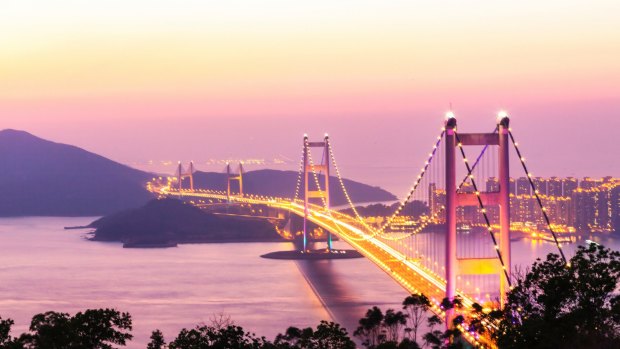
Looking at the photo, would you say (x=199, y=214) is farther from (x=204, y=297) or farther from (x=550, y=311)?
(x=550, y=311)

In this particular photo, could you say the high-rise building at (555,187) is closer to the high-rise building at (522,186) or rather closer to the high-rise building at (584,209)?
the high-rise building at (584,209)

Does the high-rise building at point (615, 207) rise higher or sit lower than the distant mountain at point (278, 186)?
lower

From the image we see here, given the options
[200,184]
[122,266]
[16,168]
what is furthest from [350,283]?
[16,168]

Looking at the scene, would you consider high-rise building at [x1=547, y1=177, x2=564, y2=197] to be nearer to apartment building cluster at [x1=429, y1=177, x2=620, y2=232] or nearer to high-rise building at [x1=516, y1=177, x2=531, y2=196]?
apartment building cluster at [x1=429, y1=177, x2=620, y2=232]

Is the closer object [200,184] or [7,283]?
[7,283]

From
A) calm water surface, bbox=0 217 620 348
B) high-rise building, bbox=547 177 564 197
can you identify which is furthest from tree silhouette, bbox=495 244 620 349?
high-rise building, bbox=547 177 564 197

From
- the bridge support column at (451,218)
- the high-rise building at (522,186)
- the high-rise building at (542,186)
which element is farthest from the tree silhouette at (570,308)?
the high-rise building at (522,186)
